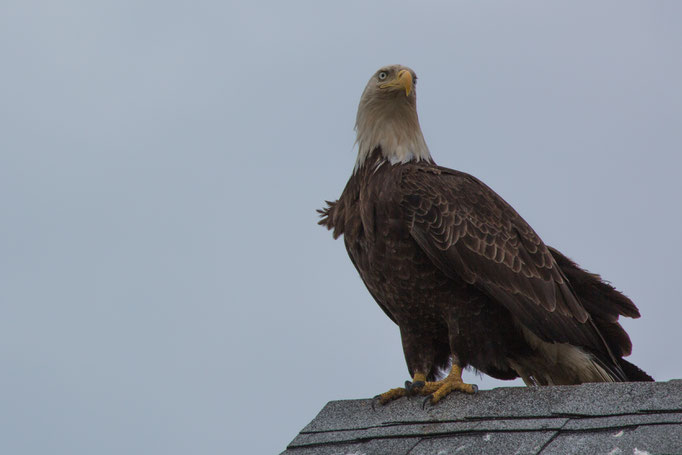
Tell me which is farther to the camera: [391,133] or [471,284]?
[391,133]

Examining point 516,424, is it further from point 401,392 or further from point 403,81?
point 403,81

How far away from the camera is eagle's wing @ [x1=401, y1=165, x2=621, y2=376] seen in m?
5.82

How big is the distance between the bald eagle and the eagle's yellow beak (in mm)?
422

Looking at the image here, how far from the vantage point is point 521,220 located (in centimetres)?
629

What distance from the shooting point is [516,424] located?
4035 millimetres

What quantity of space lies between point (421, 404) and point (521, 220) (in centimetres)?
185

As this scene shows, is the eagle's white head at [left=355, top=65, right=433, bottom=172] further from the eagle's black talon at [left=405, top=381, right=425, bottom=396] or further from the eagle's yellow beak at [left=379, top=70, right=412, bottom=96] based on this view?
the eagle's black talon at [left=405, top=381, right=425, bottom=396]

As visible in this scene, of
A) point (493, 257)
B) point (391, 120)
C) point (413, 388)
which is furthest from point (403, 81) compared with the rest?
point (413, 388)

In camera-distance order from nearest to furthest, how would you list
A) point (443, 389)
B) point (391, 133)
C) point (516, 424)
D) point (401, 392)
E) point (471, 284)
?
1. point (516, 424)
2. point (443, 389)
3. point (401, 392)
4. point (471, 284)
5. point (391, 133)

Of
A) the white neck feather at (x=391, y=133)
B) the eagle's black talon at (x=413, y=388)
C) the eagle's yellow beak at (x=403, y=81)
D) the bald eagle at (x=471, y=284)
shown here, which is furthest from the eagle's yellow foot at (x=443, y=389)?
the eagle's yellow beak at (x=403, y=81)

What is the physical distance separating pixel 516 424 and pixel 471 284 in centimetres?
188

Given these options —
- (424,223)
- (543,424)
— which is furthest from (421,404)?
(424,223)

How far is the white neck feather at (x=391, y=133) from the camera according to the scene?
21.2ft

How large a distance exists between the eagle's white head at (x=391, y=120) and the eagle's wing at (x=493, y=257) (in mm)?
375
